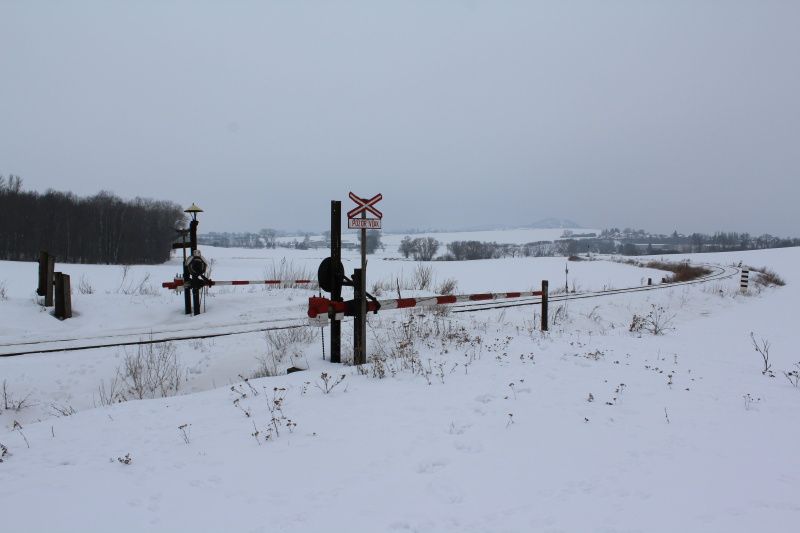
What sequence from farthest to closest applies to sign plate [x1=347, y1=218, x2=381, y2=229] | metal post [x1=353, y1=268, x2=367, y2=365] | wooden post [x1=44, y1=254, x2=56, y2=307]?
wooden post [x1=44, y1=254, x2=56, y2=307], metal post [x1=353, y1=268, x2=367, y2=365], sign plate [x1=347, y1=218, x2=381, y2=229]

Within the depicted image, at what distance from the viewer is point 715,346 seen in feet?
33.8

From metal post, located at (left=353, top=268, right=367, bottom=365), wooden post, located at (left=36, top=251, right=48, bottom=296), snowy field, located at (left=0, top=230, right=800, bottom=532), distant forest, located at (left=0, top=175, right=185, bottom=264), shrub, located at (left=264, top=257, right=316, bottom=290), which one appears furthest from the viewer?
distant forest, located at (left=0, top=175, right=185, bottom=264)

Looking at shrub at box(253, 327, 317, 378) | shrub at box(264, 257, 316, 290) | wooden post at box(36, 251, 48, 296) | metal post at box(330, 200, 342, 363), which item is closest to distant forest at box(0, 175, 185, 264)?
shrub at box(264, 257, 316, 290)

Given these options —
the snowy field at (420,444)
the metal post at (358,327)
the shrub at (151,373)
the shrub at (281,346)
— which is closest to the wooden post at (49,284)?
the snowy field at (420,444)

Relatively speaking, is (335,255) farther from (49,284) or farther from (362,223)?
(49,284)

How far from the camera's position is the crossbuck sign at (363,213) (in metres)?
7.21

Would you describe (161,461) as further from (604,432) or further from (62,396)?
(62,396)

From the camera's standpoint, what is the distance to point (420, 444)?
14.8 feet

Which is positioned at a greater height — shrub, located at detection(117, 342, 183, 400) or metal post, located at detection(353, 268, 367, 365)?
metal post, located at detection(353, 268, 367, 365)

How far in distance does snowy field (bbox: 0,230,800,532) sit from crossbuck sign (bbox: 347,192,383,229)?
2.14 m

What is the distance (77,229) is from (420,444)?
76.1 metres

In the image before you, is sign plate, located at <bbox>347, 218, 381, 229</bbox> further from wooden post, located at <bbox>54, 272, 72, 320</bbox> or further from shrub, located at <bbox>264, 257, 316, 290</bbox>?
shrub, located at <bbox>264, 257, 316, 290</bbox>

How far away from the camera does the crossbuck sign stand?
23.6 ft

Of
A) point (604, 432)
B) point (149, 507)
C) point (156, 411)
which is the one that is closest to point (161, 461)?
point (149, 507)
